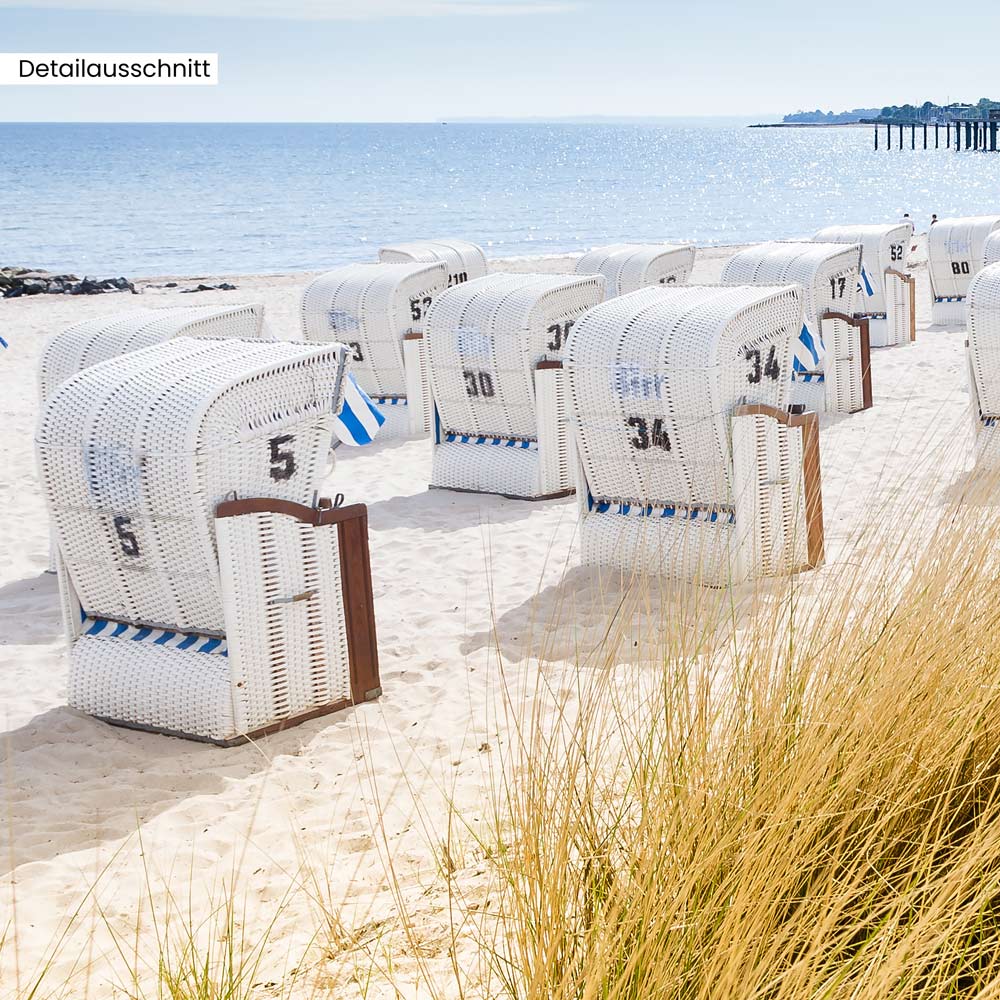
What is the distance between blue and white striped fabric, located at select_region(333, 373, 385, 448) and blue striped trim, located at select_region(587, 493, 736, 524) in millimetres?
1236

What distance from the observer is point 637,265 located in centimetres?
1120

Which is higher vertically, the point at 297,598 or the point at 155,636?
the point at 297,598

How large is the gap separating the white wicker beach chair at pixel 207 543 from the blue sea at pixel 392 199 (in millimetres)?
27588

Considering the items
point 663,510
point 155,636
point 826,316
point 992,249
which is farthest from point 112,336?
point 992,249

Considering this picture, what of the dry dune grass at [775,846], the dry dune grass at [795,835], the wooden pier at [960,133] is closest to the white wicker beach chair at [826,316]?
the dry dune grass at [775,846]

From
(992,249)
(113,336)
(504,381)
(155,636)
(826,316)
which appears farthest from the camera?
(992,249)

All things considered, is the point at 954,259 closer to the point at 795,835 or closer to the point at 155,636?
the point at 155,636

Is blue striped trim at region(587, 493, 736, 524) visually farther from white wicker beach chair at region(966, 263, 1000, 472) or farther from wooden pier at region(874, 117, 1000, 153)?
wooden pier at region(874, 117, 1000, 153)

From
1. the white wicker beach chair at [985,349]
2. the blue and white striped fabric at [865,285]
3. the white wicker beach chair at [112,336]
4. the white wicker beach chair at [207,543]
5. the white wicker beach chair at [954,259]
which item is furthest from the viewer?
the white wicker beach chair at [954,259]

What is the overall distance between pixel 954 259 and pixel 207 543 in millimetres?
12111

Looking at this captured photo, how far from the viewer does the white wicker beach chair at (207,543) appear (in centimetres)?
429

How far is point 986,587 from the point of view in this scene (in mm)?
2740

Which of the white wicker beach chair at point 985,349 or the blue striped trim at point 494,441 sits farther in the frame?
the blue striped trim at point 494,441

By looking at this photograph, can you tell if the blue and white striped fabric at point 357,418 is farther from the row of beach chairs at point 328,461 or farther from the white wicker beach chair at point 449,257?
the white wicker beach chair at point 449,257
